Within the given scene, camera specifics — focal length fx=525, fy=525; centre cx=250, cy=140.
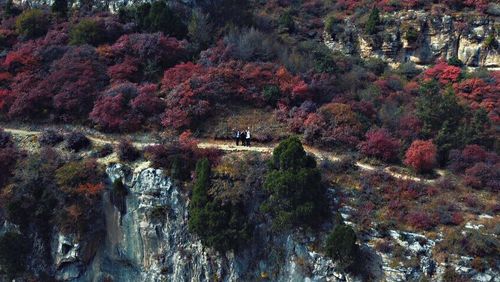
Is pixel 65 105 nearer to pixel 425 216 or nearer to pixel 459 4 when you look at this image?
pixel 425 216

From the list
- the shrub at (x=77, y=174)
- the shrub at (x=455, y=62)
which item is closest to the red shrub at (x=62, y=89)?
the shrub at (x=77, y=174)

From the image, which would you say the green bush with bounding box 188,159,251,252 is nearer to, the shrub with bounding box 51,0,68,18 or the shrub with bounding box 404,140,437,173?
Result: the shrub with bounding box 404,140,437,173

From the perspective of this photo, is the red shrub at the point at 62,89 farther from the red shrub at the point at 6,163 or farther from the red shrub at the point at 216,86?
the red shrub at the point at 216,86

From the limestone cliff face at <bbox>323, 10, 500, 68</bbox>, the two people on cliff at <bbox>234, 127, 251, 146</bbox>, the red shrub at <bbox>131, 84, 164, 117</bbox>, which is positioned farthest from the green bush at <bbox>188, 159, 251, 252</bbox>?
the limestone cliff face at <bbox>323, 10, 500, 68</bbox>

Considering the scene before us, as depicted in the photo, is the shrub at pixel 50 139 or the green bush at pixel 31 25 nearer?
the shrub at pixel 50 139

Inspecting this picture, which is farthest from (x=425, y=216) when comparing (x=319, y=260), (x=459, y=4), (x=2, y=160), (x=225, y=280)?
(x=459, y=4)

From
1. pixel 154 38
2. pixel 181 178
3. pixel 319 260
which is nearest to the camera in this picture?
pixel 319 260
